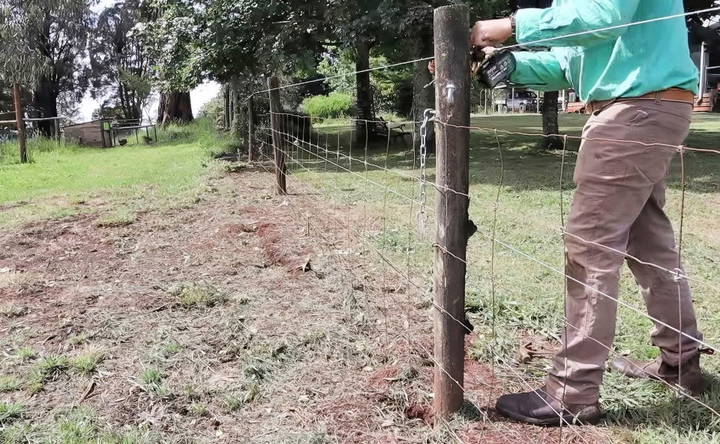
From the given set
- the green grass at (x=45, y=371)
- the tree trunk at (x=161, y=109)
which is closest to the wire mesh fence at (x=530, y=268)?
the green grass at (x=45, y=371)

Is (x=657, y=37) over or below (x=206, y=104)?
below

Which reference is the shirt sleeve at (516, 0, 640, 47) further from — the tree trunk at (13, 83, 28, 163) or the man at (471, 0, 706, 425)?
the tree trunk at (13, 83, 28, 163)

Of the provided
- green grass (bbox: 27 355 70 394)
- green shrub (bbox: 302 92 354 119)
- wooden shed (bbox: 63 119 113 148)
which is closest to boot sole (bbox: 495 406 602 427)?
green grass (bbox: 27 355 70 394)

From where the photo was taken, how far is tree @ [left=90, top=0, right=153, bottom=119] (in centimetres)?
3234

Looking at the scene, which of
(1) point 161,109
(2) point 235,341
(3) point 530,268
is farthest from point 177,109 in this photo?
(2) point 235,341

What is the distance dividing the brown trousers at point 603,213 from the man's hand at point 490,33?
43 centimetres

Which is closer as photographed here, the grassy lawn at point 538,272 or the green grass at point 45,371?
the grassy lawn at point 538,272

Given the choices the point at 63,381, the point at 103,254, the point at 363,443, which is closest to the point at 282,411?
the point at 363,443

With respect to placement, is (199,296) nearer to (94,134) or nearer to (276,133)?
(276,133)

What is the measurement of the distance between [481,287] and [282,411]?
1792mm

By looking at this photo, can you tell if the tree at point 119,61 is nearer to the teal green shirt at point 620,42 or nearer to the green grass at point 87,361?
the green grass at point 87,361

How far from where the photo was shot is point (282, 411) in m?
2.58

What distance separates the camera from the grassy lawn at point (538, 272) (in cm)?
235

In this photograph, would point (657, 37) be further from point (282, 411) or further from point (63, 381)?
point (63, 381)
